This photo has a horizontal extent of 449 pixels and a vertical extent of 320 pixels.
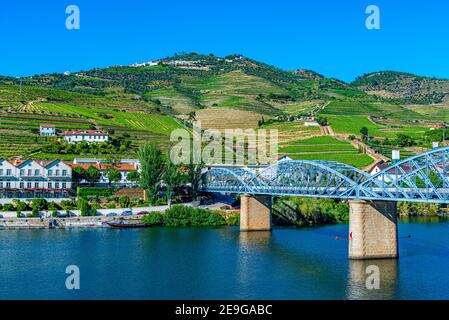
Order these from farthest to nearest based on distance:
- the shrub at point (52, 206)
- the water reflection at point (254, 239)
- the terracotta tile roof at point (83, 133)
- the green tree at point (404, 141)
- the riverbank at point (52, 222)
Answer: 1. the green tree at point (404, 141)
2. the terracotta tile roof at point (83, 133)
3. the shrub at point (52, 206)
4. the riverbank at point (52, 222)
5. the water reflection at point (254, 239)

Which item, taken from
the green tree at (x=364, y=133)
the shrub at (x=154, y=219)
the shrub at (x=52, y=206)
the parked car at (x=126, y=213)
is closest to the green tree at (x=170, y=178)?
the shrub at (x=154, y=219)

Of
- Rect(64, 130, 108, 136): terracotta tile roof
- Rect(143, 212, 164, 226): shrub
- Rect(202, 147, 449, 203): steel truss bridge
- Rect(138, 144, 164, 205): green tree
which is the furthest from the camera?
Rect(64, 130, 108, 136): terracotta tile roof

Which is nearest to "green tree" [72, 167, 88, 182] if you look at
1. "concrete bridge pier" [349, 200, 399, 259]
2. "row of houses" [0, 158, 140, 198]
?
"row of houses" [0, 158, 140, 198]

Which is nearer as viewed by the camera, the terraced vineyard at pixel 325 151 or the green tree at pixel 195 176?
the green tree at pixel 195 176

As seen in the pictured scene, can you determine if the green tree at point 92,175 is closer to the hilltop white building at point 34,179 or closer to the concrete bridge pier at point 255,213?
the hilltop white building at point 34,179

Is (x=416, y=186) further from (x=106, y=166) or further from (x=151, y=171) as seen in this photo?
(x=106, y=166)

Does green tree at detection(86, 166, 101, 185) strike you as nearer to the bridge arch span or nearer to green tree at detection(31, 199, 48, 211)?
green tree at detection(31, 199, 48, 211)
